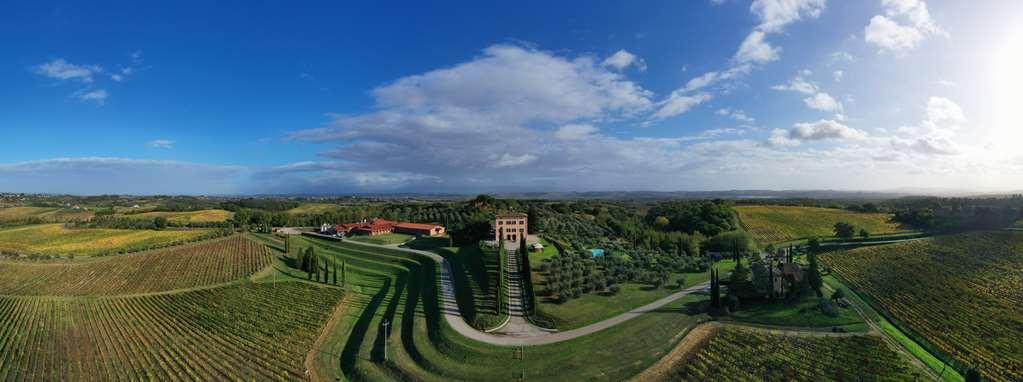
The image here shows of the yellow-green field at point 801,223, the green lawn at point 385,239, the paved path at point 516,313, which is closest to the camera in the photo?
Answer: the paved path at point 516,313

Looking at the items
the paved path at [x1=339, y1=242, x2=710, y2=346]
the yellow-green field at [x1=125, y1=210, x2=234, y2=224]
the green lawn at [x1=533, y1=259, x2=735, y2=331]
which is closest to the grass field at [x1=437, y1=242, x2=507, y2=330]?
the paved path at [x1=339, y1=242, x2=710, y2=346]

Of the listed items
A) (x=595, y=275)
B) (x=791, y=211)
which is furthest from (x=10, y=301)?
(x=791, y=211)

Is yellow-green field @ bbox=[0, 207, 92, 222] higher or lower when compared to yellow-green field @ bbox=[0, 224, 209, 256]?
higher

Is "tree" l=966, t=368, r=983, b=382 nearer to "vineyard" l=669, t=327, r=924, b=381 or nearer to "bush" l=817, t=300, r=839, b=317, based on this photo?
"vineyard" l=669, t=327, r=924, b=381

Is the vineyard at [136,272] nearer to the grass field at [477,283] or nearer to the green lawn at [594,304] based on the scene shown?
the grass field at [477,283]

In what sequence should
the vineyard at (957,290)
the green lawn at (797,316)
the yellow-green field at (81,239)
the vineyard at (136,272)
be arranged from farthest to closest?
the yellow-green field at (81,239) → the vineyard at (136,272) → the green lawn at (797,316) → the vineyard at (957,290)

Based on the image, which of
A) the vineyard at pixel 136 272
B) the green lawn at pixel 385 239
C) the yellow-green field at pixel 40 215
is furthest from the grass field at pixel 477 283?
the yellow-green field at pixel 40 215

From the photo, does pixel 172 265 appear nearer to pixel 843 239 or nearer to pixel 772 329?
pixel 772 329
